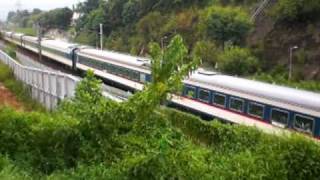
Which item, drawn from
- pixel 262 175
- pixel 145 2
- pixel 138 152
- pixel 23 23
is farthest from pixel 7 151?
pixel 23 23

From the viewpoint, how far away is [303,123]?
55.7ft

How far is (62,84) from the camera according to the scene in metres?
22.2

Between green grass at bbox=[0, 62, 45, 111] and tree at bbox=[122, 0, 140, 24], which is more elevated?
tree at bbox=[122, 0, 140, 24]

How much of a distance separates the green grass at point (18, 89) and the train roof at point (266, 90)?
780cm

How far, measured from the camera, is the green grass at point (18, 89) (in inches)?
1055

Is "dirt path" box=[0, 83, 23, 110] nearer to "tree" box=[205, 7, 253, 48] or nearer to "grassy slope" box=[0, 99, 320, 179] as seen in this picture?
"grassy slope" box=[0, 99, 320, 179]

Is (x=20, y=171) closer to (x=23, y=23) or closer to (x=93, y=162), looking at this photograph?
(x=93, y=162)

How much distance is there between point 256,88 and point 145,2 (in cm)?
6127

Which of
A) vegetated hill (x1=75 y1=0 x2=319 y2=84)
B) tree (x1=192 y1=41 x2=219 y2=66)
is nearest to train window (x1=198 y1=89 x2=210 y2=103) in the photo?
vegetated hill (x1=75 y1=0 x2=319 y2=84)

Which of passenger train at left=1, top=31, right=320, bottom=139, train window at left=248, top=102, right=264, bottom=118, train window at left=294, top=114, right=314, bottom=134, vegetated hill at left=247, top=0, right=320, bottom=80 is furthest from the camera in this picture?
vegetated hill at left=247, top=0, right=320, bottom=80

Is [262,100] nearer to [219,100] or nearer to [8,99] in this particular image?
[219,100]

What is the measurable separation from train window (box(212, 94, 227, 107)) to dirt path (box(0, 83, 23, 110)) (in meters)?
9.90

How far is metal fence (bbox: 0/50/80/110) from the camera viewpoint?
837 inches

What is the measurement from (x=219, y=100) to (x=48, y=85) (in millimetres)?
8235
